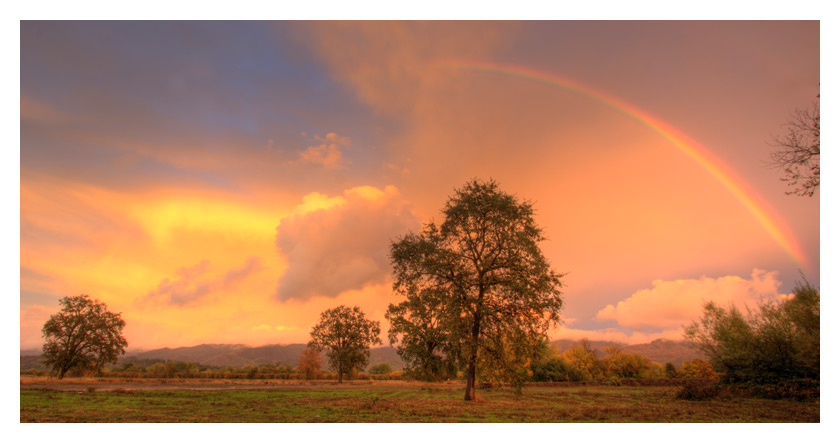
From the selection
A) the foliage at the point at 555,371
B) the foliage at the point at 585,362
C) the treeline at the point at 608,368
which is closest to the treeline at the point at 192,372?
the foliage at the point at 555,371

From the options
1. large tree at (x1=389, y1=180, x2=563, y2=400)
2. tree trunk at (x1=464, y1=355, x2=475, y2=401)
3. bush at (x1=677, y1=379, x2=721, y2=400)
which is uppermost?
large tree at (x1=389, y1=180, x2=563, y2=400)

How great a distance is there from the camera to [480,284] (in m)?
25.3

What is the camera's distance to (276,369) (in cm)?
6950

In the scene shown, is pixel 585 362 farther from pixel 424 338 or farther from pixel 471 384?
pixel 424 338

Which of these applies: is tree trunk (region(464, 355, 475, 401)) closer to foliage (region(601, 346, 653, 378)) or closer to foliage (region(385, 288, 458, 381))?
foliage (region(385, 288, 458, 381))

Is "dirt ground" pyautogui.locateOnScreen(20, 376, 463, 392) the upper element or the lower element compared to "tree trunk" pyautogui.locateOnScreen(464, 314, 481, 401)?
lower

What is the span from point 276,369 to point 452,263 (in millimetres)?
57751

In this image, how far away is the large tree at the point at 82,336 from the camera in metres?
54.6

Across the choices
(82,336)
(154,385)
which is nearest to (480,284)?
(154,385)

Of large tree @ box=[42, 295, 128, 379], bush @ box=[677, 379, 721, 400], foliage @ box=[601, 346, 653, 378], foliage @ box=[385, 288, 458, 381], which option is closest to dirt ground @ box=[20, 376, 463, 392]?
large tree @ box=[42, 295, 128, 379]

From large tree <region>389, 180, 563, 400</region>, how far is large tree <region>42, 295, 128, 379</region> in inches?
2211

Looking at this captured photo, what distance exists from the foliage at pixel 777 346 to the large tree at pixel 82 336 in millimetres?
76574

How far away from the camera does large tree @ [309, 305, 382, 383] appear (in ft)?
198
